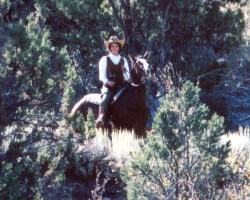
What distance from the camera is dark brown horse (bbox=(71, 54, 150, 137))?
9.40 metres

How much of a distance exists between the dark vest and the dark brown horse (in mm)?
537

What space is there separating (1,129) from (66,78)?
1.31 m

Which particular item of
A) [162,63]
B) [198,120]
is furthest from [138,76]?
[162,63]

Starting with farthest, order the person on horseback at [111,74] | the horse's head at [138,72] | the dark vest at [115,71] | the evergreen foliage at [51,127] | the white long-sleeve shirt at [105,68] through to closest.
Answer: the dark vest at [115,71] < the white long-sleeve shirt at [105,68] < the person on horseback at [111,74] < the horse's head at [138,72] < the evergreen foliage at [51,127]

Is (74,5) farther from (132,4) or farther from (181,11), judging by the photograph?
(181,11)

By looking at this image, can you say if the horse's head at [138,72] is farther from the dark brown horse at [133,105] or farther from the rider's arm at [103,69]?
the rider's arm at [103,69]

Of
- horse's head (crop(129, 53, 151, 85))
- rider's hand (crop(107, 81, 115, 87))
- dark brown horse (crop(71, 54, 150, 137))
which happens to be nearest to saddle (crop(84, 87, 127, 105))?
dark brown horse (crop(71, 54, 150, 137))

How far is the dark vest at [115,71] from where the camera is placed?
33.2 ft

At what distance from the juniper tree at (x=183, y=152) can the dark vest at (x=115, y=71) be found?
478 cm

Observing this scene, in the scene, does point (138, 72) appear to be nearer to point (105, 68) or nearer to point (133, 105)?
point (133, 105)

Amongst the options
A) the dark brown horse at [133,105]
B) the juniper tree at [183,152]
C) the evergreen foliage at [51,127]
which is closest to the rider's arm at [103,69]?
the dark brown horse at [133,105]

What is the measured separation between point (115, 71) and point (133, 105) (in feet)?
3.19

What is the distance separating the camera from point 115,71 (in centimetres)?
1020

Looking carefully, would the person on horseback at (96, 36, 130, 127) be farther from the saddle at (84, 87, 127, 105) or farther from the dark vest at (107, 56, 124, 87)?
the saddle at (84, 87, 127, 105)
